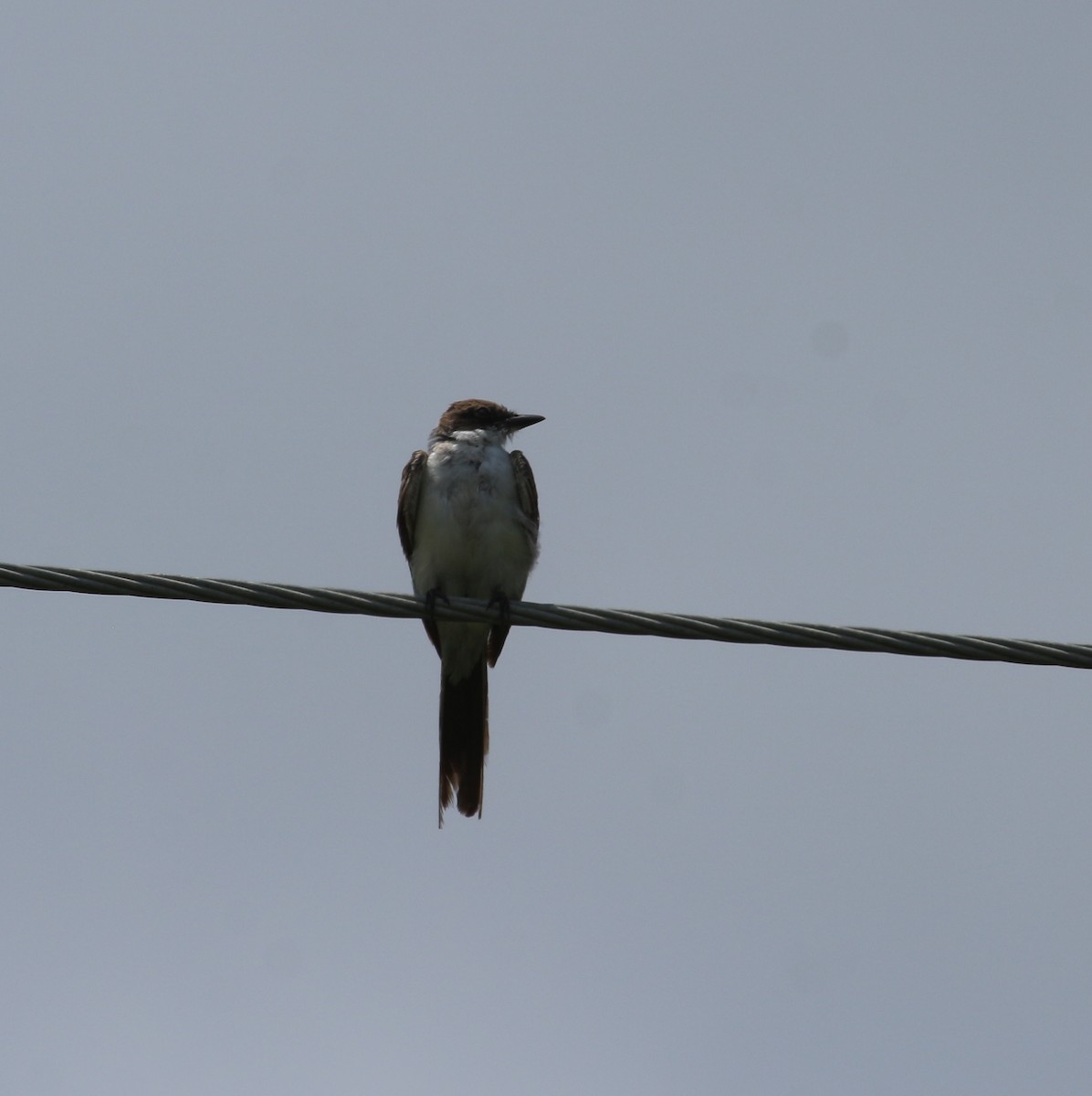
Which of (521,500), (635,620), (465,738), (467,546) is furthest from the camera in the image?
(465,738)

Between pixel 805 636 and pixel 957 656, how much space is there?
0.55 metres

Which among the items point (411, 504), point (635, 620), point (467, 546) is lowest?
point (635, 620)

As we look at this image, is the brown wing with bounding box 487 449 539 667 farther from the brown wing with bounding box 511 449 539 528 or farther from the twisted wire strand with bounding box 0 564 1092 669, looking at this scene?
the twisted wire strand with bounding box 0 564 1092 669

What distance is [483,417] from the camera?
34.7ft

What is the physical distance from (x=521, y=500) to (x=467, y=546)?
1.89ft

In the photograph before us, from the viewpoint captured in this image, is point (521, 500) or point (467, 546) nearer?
point (467, 546)

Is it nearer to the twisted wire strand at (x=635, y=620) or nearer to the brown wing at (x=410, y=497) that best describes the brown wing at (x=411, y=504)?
the brown wing at (x=410, y=497)

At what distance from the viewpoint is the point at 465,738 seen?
10.2 meters

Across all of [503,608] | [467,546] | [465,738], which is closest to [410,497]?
[467,546]

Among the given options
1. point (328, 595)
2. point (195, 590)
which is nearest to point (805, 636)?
point (328, 595)

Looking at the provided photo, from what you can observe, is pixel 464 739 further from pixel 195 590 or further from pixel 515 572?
pixel 195 590

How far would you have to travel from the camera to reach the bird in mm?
9656

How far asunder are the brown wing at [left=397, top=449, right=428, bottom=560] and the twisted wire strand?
3626 mm

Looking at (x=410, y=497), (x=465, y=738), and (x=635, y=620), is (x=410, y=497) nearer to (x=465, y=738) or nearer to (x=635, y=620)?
(x=465, y=738)
